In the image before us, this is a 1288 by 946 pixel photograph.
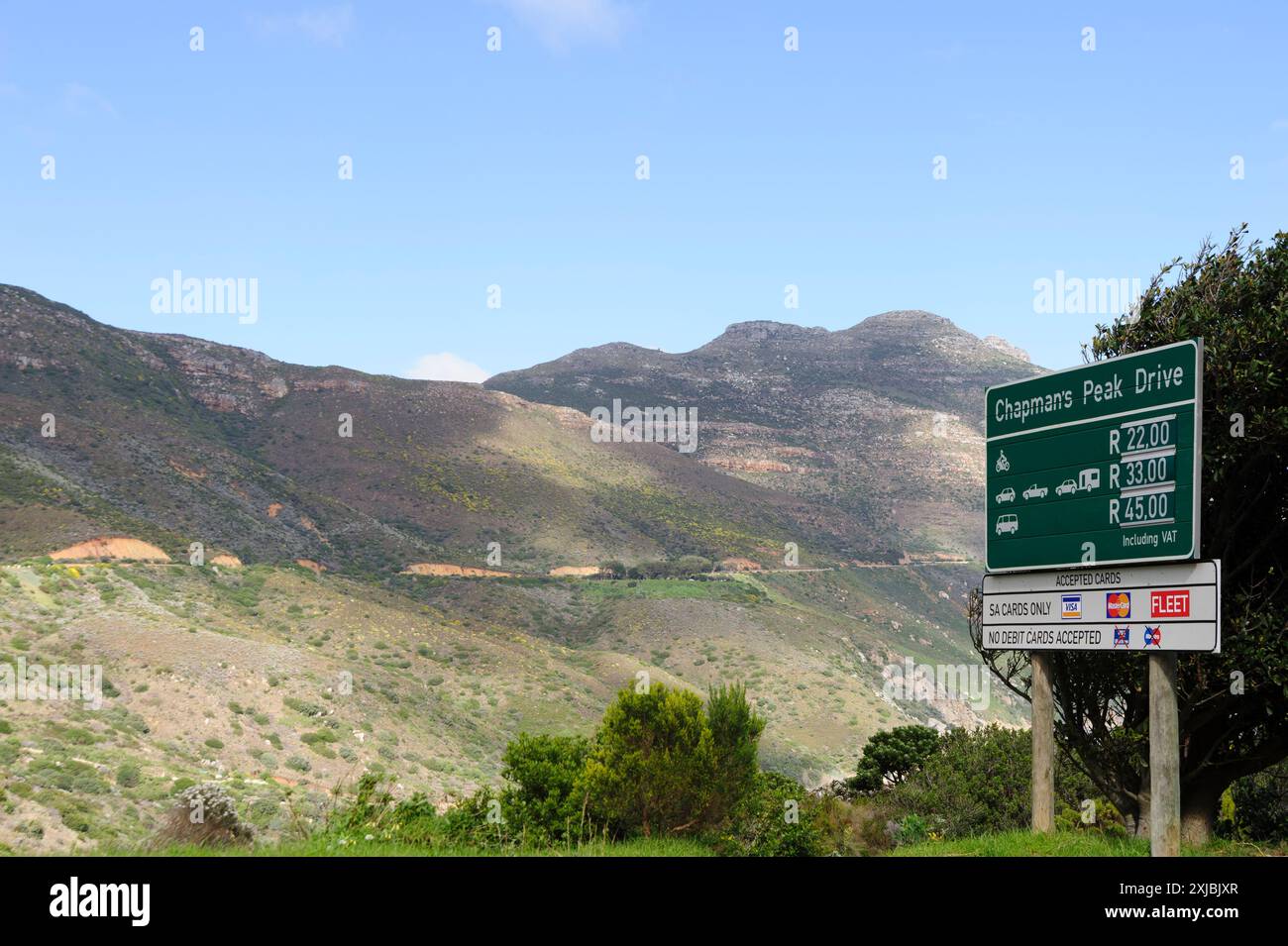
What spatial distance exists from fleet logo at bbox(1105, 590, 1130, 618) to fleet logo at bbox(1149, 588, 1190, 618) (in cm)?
28

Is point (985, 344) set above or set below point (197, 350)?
above

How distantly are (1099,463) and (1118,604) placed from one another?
4.81 ft

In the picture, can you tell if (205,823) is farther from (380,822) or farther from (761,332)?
(761,332)

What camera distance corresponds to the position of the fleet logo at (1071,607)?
1097 cm

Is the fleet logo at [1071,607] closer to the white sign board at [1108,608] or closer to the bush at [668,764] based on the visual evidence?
the white sign board at [1108,608]

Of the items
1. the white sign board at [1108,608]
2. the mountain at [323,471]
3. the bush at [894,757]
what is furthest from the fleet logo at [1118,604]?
the mountain at [323,471]

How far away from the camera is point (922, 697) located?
66.6m

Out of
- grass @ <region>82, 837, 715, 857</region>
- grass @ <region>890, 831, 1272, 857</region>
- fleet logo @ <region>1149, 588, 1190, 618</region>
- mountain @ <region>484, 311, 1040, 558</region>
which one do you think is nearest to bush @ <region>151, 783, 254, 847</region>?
grass @ <region>82, 837, 715, 857</region>

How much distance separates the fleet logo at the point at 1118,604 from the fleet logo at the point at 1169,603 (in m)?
0.28

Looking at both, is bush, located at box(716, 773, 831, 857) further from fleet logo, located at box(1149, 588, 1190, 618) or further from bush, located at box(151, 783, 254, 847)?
bush, located at box(151, 783, 254, 847)
